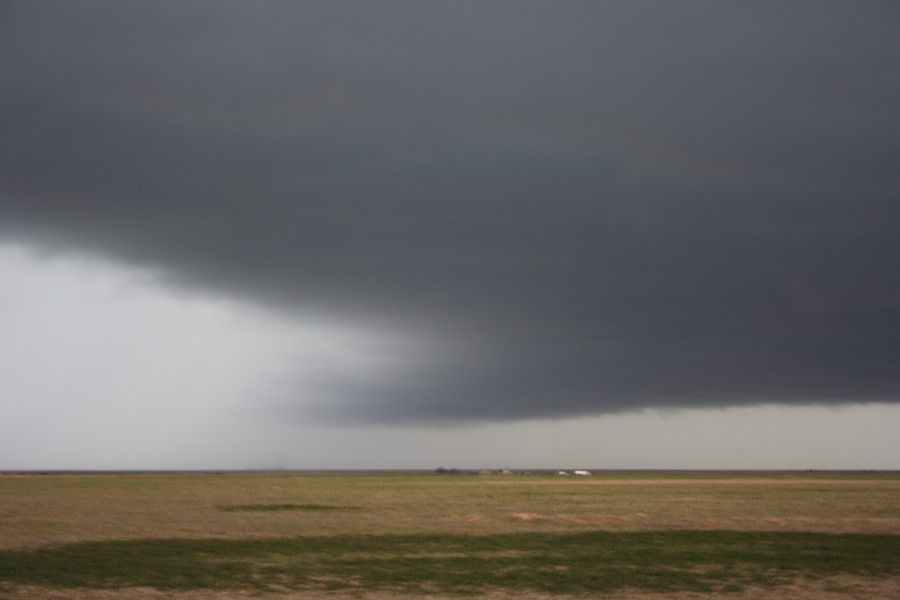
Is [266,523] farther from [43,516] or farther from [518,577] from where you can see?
[518,577]

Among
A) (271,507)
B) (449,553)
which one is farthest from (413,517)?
(449,553)

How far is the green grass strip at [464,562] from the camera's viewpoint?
25.4 m

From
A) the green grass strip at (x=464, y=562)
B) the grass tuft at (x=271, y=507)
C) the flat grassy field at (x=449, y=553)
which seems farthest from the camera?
the grass tuft at (x=271, y=507)

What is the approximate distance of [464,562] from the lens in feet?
98.5

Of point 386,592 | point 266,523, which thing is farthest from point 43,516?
point 386,592

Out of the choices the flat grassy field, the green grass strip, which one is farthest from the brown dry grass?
the green grass strip

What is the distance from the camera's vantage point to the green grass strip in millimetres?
25422

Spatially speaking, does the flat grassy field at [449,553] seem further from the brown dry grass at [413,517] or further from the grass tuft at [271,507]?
the grass tuft at [271,507]

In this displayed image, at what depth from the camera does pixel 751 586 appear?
24.8 metres

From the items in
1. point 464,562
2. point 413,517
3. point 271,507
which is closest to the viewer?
point 464,562

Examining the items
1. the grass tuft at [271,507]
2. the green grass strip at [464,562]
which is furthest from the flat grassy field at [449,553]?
the grass tuft at [271,507]

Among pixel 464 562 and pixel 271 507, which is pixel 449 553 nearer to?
pixel 464 562

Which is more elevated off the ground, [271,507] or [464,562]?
[464,562]

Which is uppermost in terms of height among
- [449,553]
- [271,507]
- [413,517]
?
[449,553]
